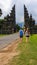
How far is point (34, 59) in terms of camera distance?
13766mm

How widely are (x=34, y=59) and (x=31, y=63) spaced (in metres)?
1.12

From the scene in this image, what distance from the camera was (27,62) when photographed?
42.7 feet

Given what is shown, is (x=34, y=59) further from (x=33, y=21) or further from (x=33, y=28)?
(x=33, y=21)

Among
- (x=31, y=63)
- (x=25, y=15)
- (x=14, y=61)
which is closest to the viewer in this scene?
(x=31, y=63)

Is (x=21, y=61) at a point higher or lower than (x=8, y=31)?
higher

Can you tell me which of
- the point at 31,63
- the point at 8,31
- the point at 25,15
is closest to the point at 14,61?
the point at 31,63

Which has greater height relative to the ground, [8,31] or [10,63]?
[10,63]

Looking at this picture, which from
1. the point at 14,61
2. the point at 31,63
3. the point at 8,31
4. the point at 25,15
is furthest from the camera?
the point at 25,15

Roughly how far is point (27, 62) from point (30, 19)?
64.4 m

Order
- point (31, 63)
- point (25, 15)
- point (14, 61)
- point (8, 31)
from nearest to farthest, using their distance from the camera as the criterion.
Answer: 1. point (31, 63)
2. point (14, 61)
3. point (8, 31)
4. point (25, 15)

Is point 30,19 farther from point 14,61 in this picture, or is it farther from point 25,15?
point 14,61

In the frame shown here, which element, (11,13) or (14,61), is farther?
(11,13)

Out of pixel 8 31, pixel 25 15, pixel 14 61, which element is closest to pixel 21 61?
pixel 14 61

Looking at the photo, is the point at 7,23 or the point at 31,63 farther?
the point at 7,23
